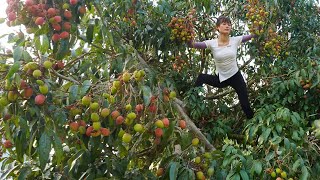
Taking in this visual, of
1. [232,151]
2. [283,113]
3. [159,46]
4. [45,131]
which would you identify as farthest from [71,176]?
[159,46]

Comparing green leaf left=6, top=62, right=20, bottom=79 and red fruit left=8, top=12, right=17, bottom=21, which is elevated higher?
red fruit left=8, top=12, right=17, bottom=21

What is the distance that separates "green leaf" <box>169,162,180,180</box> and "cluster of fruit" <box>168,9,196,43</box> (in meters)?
1.28

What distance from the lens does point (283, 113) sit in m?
1.88

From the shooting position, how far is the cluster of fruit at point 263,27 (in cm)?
259

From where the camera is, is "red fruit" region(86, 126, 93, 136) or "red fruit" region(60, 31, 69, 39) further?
"red fruit" region(60, 31, 69, 39)

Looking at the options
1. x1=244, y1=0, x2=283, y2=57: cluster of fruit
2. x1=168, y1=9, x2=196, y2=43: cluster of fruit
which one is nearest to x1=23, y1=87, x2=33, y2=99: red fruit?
x1=168, y1=9, x2=196, y2=43: cluster of fruit

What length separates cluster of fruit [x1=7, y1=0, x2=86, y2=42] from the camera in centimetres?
137

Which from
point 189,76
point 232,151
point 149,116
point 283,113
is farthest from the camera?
point 189,76

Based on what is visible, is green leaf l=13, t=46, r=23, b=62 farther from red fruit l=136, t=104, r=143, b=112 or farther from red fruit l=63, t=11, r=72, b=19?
red fruit l=136, t=104, r=143, b=112

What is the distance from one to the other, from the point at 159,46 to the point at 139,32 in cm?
17

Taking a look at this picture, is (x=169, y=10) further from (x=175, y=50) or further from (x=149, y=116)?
(x=149, y=116)

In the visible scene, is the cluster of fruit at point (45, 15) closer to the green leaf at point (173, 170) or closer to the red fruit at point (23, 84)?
the red fruit at point (23, 84)

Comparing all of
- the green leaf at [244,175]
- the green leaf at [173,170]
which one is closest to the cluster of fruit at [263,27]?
the green leaf at [244,175]

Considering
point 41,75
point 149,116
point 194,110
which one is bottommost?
point 194,110
